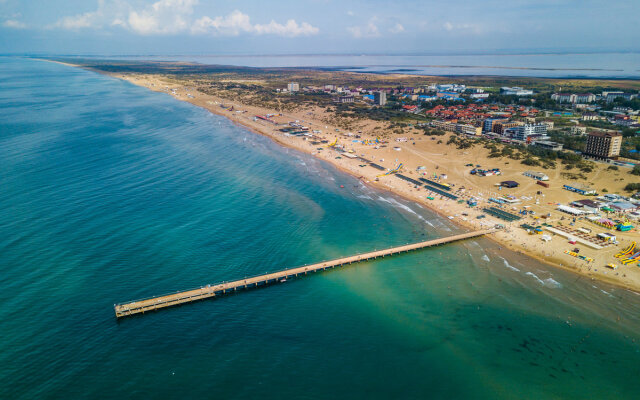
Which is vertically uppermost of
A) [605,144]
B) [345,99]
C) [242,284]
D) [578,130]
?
[345,99]

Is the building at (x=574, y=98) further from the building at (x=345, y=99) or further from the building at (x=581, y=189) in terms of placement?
the building at (x=581, y=189)

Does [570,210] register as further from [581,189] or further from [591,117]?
[591,117]

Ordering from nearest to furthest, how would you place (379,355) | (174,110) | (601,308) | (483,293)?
(379,355), (601,308), (483,293), (174,110)

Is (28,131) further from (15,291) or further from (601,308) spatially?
(601,308)

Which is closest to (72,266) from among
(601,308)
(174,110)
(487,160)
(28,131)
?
(601,308)

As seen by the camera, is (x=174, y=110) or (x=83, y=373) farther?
(x=174, y=110)

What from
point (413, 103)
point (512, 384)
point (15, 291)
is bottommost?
point (512, 384)

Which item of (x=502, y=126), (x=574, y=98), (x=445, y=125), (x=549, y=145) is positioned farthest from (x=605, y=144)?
(x=574, y=98)
